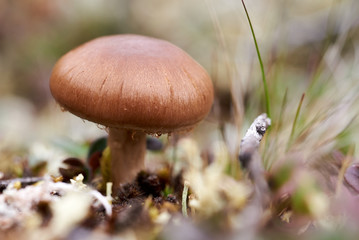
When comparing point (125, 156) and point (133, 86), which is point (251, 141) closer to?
point (133, 86)

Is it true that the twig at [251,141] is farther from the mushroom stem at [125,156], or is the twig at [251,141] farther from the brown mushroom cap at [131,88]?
the mushroom stem at [125,156]

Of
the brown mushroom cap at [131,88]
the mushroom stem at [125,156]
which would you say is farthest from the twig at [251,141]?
the mushroom stem at [125,156]

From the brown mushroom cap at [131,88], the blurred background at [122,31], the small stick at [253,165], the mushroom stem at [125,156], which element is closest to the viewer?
the small stick at [253,165]

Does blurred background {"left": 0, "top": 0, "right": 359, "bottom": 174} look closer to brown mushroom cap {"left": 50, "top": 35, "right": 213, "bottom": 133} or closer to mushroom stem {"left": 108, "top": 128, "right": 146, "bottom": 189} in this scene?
mushroom stem {"left": 108, "top": 128, "right": 146, "bottom": 189}

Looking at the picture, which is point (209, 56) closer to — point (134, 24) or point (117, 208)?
point (134, 24)

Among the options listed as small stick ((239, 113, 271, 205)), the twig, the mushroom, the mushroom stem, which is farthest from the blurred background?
small stick ((239, 113, 271, 205))

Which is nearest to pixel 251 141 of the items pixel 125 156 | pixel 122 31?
pixel 125 156

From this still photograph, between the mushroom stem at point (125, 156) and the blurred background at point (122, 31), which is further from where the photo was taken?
the blurred background at point (122, 31)
